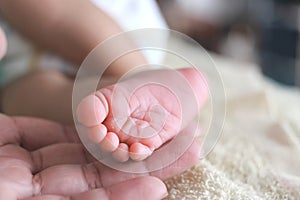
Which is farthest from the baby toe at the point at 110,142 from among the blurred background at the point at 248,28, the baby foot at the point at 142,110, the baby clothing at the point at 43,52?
the blurred background at the point at 248,28

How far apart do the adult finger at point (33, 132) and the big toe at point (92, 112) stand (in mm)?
94

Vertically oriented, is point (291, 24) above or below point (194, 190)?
below

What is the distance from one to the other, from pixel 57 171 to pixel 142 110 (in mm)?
76

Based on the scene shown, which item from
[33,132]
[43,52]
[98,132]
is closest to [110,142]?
[98,132]

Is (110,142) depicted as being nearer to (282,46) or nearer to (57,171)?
(57,171)

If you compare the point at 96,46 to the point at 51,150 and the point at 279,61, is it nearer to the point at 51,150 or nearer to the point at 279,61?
the point at 51,150

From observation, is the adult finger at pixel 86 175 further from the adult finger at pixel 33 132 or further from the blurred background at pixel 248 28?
the blurred background at pixel 248 28

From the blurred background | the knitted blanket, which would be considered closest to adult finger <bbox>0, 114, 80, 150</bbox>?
the knitted blanket

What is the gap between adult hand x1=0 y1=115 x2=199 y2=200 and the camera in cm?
34

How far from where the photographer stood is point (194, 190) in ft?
1.25

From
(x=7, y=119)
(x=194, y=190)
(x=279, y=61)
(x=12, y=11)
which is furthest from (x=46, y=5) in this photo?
(x=279, y=61)

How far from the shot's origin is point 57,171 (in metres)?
0.37

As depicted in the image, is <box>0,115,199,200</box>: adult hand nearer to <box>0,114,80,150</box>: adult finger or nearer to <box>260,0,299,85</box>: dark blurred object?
<box>0,114,80,150</box>: adult finger

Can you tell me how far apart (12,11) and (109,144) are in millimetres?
268
